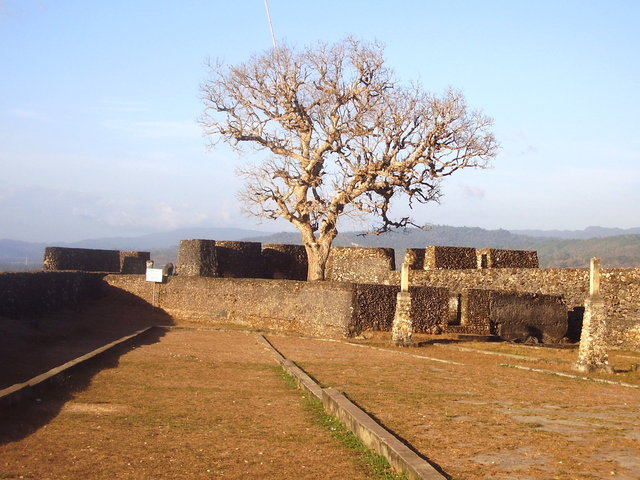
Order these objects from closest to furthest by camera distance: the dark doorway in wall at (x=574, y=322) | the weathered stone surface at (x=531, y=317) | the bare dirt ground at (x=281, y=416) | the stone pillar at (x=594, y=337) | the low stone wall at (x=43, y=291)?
1. the bare dirt ground at (x=281, y=416)
2. the stone pillar at (x=594, y=337)
3. the low stone wall at (x=43, y=291)
4. the weathered stone surface at (x=531, y=317)
5. the dark doorway in wall at (x=574, y=322)

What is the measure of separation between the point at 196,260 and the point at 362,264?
5954 mm

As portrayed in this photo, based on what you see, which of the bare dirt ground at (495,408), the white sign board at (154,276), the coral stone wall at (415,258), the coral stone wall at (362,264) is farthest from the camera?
the coral stone wall at (415,258)

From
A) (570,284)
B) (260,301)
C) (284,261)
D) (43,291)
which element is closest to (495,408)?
(570,284)

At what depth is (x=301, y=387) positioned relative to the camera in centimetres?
1170

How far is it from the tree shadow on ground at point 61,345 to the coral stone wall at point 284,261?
23.9 feet

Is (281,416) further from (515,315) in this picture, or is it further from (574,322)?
(574,322)

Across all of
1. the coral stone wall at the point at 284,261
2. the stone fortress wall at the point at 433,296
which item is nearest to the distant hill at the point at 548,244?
the coral stone wall at the point at 284,261

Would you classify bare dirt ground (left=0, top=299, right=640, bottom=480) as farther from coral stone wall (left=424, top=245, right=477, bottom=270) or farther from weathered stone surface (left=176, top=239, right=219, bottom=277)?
weathered stone surface (left=176, top=239, right=219, bottom=277)

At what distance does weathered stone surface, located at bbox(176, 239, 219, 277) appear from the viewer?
2967 centimetres

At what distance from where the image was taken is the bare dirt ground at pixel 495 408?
6.93m

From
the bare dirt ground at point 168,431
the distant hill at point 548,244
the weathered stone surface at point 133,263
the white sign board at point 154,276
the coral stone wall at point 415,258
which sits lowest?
the bare dirt ground at point 168,431

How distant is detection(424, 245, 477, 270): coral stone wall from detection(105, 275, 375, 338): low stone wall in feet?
21.7

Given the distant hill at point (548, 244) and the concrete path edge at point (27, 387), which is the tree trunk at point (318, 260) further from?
the concrete path edge at point (27, 387)

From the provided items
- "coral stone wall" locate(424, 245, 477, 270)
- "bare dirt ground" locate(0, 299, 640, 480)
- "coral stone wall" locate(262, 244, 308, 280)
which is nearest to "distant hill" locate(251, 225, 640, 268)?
"coral stone wall" locate(262, 244, 308, 280)
